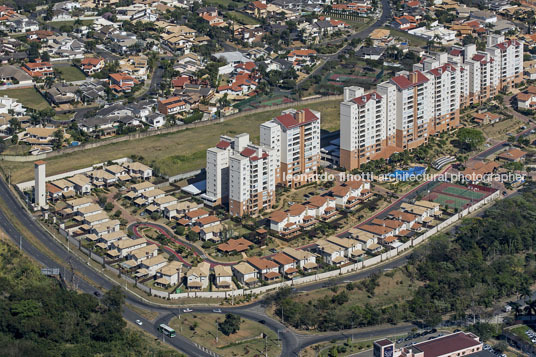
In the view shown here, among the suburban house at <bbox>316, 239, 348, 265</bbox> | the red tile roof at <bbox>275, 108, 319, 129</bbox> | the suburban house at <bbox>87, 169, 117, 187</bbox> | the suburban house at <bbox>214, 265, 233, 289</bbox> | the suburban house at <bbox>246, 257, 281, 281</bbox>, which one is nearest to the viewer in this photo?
the suburban house at <bbox>214, 265, 233, 289</bbox>

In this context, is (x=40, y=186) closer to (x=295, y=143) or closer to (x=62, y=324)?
(x=62, y=324)

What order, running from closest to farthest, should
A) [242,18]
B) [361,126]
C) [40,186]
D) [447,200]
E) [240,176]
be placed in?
1. [240,176]
2. [40,186]
3. [447,200]
4. [361,126]
5. [242,18]

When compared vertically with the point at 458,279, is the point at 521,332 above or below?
below

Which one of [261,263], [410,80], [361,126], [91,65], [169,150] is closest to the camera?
[261,263]

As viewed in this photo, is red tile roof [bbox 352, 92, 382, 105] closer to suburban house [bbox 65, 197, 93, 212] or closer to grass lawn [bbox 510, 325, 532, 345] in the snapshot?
suburban house [bbox 65, 197, 93, 212]

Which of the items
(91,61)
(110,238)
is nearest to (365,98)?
(110,238)

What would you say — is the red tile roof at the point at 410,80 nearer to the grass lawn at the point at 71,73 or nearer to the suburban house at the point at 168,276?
the suburban house at the point at 168,276

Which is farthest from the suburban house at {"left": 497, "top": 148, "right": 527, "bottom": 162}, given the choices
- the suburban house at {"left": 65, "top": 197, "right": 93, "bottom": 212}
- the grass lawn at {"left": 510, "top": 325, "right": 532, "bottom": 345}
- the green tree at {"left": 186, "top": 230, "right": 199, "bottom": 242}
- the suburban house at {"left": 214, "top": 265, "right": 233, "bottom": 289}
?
the suburban house at {"left": 65, "top": 197, "right": 93, "bottom": 212}

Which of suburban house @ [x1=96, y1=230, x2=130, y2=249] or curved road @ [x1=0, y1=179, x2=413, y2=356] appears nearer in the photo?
curved road @ [x1=0, y1=179, x2=413, y2=356]
